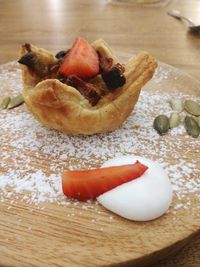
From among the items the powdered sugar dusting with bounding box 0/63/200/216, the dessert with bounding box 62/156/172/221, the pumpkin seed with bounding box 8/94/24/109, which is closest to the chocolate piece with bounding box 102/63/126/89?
the powdered sugar dusting with bounding box 0/63/200/216

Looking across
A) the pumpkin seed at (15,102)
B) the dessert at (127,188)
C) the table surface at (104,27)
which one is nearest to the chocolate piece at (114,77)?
the dessert at (127,188)

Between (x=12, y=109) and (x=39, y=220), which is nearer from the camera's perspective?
(x=39, y=220)

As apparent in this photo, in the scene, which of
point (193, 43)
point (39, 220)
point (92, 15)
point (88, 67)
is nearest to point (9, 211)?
→ point (39, 220)

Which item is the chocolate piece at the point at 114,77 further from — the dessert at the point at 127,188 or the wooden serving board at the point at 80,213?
the dessert at the point at 127,188

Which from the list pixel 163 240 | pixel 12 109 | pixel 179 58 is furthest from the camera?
pixel 179 58

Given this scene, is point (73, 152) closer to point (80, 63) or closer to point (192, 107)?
point (80, 63)

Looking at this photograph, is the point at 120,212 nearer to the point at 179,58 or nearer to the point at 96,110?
the point at 96,110
